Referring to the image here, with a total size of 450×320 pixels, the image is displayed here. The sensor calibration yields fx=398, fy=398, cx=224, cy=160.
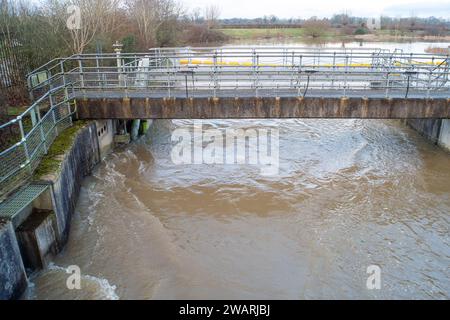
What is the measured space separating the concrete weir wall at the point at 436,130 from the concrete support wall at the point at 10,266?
13.5 m

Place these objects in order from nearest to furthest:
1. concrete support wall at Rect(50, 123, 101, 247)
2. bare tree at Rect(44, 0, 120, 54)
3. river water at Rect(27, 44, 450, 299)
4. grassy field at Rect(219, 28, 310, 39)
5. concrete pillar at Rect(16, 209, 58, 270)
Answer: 1. concrete pillar at Rect(16, 209, 58, 270)
2. river water at Rect(27, 44, 450, 299)
3. concrete support wall at Rect(50, 123, 101, 247)
4. bare tree at Rect(44, 0, 120, 54)
5. grassy field at Rect(219, 28, 310, 39)

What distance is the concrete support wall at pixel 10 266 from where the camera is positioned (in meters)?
5.91

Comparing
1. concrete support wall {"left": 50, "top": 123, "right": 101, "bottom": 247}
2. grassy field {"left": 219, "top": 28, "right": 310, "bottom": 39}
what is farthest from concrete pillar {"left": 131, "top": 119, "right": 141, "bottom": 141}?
grassy field {"left": 219, "top": 28, "right": 310, "bottom": 39}

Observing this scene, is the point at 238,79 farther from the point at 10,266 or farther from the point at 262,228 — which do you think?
the point at 10,266

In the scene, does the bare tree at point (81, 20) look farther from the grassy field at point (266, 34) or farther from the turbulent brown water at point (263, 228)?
the grassy field at point (266, 34)

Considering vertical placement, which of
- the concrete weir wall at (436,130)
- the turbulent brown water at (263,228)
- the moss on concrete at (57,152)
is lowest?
the turbulent brown water at (263,228)

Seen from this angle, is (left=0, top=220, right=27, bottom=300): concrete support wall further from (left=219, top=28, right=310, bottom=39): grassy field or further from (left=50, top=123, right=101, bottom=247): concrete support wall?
(left=219, top=28, right=310, bottom=39): grassy field

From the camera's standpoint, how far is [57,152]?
29.5 feet

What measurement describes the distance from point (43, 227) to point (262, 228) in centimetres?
452

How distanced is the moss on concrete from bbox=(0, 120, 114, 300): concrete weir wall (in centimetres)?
6

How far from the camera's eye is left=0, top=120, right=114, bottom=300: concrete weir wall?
6.12 meters

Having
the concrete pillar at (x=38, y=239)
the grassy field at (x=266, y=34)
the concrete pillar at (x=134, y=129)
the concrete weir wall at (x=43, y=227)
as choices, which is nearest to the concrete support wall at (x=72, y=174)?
the concrete weir wall at (x=43, y=227)

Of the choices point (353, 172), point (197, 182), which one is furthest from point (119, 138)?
point (353, 172)

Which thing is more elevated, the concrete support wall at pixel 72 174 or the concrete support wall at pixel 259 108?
the concrete support wall at pixel 259 108
